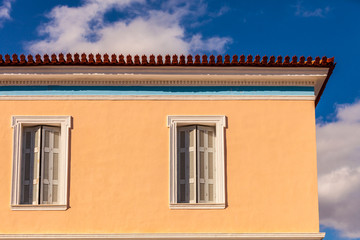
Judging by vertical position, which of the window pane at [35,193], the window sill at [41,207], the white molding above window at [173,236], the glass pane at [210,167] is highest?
the glass pane at [210,167]

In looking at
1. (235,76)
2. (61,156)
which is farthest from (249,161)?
(61,156)

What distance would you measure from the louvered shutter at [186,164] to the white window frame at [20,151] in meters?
2.50

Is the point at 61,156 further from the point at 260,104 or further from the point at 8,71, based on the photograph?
the point at 260,104

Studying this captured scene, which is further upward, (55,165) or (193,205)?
(55,165)

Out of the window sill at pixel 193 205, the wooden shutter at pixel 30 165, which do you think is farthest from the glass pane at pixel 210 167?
the wooden shutter at pixel 30 165

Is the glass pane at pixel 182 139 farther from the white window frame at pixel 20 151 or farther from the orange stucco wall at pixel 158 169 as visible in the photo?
the white window frame at pixel 20 151

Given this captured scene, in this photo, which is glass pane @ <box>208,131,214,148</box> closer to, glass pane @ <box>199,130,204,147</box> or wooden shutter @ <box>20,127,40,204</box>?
glass pane @ <box>199,130,204,147</box>

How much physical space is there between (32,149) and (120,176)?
2.09 m

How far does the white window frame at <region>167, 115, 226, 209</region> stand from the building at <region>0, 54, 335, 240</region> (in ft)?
0.07

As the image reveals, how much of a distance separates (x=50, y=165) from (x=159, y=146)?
97.1 inches

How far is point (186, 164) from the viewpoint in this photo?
15.3 m

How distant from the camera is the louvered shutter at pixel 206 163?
1512 centimetres

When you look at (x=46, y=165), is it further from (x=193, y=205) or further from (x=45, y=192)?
(x=193, y=205)

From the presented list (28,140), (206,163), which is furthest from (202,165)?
(28,140)
